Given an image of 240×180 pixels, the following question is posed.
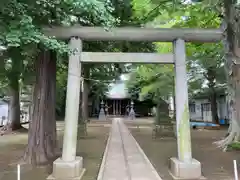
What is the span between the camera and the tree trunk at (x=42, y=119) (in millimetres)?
7777

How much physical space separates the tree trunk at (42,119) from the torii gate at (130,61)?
5.67 ft

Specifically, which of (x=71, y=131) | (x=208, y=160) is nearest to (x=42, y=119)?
(x=71, y=131)

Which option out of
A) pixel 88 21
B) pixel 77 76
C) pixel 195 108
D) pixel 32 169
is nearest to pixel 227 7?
pixel 88 21

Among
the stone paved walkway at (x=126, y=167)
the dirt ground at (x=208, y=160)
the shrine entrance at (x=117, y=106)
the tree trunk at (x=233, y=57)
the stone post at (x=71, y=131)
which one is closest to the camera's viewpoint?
the stone post at (x=71, y=131)

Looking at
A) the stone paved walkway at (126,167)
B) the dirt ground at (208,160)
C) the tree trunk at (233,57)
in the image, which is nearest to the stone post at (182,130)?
the dirt ground at (208,160)

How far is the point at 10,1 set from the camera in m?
4.31

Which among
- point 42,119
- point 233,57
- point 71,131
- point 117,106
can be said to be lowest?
point 71,131

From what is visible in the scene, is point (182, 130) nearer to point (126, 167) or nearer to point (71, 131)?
point (126, 167)

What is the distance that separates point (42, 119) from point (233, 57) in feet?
25.2

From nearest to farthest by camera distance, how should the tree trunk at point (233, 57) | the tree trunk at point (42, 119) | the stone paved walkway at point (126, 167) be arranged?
1. the stone paved walkway at point (126, 167)
2. the tree trunk at point (42, 119)
3. the tree trunk at point (233, 57)

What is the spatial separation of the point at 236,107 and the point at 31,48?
8.51 m

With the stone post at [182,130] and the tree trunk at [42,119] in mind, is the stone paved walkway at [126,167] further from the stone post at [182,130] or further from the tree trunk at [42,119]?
the tree trunk at [42,119]

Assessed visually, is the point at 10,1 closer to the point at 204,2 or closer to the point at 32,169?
the point at 32,169

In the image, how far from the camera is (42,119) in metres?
7.97
